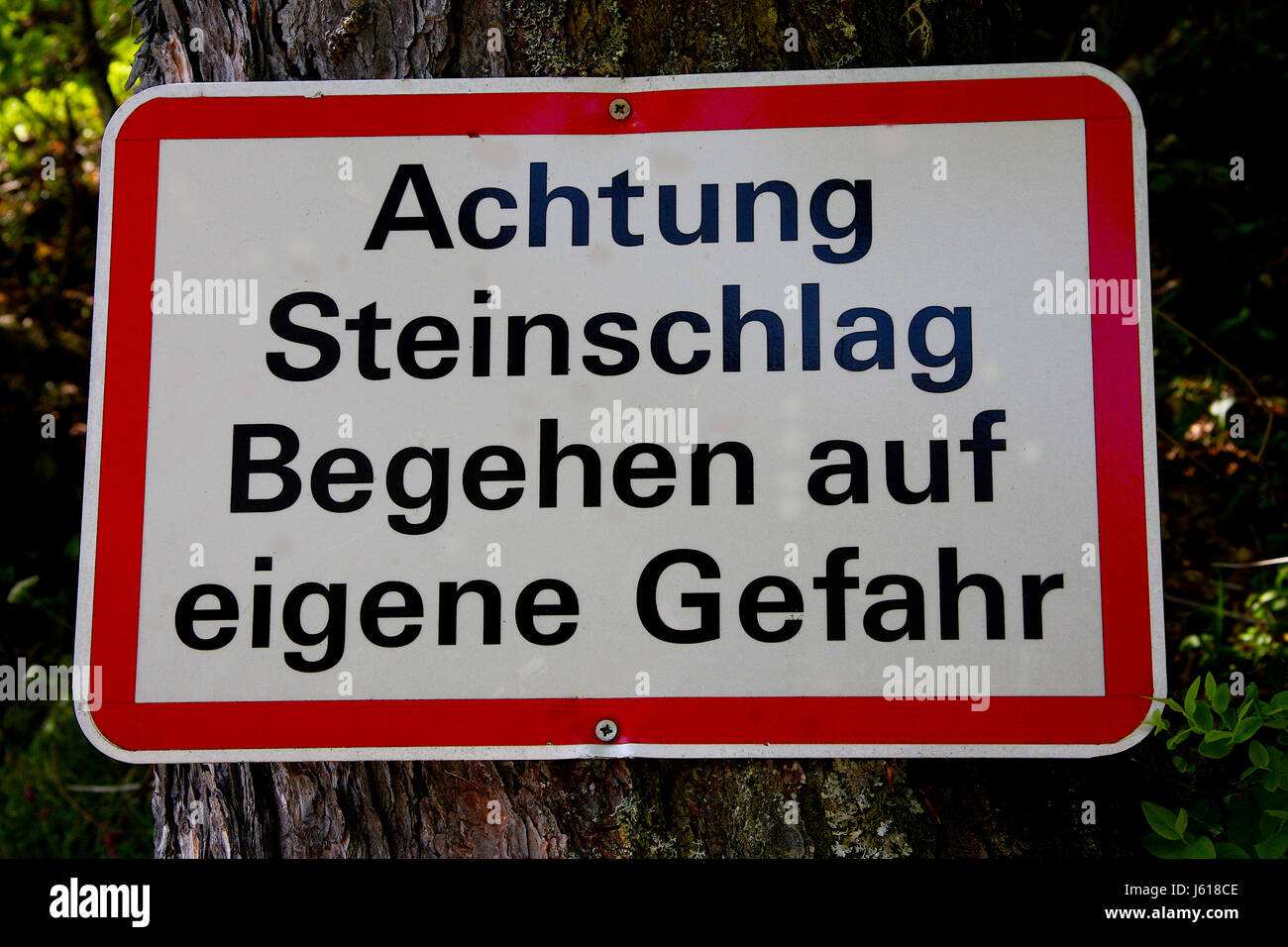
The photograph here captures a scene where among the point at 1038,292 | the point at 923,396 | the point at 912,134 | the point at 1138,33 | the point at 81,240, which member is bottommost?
the point at 923,396

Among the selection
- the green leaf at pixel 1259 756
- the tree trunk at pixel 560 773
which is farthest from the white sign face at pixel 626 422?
the green leaf at pixel 1259 756

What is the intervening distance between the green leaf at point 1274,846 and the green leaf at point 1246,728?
162 millimetres

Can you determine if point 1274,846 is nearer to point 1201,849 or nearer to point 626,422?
point 1201,849

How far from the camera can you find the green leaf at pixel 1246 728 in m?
1.41

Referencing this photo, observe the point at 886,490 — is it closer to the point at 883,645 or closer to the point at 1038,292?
the point at 883,645

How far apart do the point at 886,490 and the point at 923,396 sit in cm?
16

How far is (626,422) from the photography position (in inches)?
58.9

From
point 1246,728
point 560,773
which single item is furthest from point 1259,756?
point 560,773

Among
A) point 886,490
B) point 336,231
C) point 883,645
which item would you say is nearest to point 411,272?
point 336,231

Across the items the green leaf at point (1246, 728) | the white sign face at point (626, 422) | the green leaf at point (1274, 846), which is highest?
the white sign face at point (626, 422)

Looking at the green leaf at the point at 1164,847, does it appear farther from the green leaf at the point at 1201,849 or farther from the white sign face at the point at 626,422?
the white sign face at the point at 626,422

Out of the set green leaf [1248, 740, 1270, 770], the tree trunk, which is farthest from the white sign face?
green leaf [1248, 740, 1270, 770]

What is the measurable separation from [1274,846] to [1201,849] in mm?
122

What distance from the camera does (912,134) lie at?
1551 millimetres
